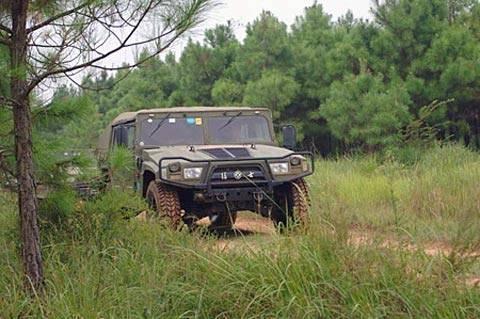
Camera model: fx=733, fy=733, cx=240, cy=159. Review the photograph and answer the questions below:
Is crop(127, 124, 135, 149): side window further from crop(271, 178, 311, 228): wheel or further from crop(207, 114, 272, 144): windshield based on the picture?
crop(271, 178, 311, 228): wheel

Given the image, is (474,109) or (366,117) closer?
(366,117)

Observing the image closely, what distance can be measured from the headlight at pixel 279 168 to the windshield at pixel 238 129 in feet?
3.55

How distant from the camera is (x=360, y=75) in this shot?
16.8 metres

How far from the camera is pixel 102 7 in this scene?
424cm

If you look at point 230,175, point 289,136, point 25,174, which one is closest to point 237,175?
point 230,175

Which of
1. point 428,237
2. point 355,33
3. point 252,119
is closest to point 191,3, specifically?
point 428,237

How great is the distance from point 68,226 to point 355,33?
14.2 m

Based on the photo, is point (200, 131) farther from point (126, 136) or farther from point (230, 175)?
point (230, 175)

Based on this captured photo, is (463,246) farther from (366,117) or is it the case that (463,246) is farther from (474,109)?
(474,109)

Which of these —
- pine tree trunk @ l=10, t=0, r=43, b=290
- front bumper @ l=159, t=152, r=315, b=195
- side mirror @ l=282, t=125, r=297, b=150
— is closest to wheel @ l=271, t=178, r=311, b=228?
front bumper @ l=159, t=152, r=315, b=195

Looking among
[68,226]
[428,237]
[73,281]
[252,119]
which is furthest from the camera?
[252,119]

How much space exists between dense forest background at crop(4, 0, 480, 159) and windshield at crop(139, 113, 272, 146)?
15.0 feet

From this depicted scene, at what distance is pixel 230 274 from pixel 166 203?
123 inches

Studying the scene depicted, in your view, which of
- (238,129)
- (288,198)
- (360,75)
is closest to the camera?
(288,198)
